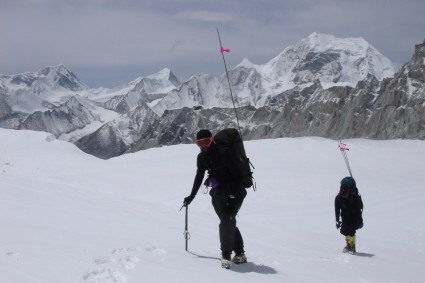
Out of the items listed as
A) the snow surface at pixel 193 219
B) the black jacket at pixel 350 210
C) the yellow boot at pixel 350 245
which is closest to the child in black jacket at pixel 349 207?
the black jacket at pixel 350 210

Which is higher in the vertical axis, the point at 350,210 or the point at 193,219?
the point at 350,210

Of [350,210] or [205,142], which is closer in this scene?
[205,142]

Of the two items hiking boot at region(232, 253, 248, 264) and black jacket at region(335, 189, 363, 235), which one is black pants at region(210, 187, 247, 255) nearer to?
hiking boot at region(232, 253, 248, 264)

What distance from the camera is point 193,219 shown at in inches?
569

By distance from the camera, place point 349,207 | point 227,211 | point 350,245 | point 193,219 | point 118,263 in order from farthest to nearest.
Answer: point 193,219, point 349,207, point 350,245, point 227,211, point 118,263

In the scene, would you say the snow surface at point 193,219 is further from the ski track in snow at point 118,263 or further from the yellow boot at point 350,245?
the yellow boot at point 350,245

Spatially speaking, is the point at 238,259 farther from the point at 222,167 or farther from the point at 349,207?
the point at 349,207

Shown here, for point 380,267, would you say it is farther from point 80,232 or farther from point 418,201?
point 418,201

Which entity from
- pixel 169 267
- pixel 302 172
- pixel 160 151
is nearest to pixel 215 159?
pixel 169 267

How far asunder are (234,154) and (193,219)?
677 centimetres

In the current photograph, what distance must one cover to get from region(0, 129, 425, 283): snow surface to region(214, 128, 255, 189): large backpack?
4.89 feet

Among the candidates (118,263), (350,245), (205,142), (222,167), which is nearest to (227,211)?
(222,167)

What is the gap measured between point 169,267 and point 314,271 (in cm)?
246

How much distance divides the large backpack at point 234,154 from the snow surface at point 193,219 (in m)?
1.49
